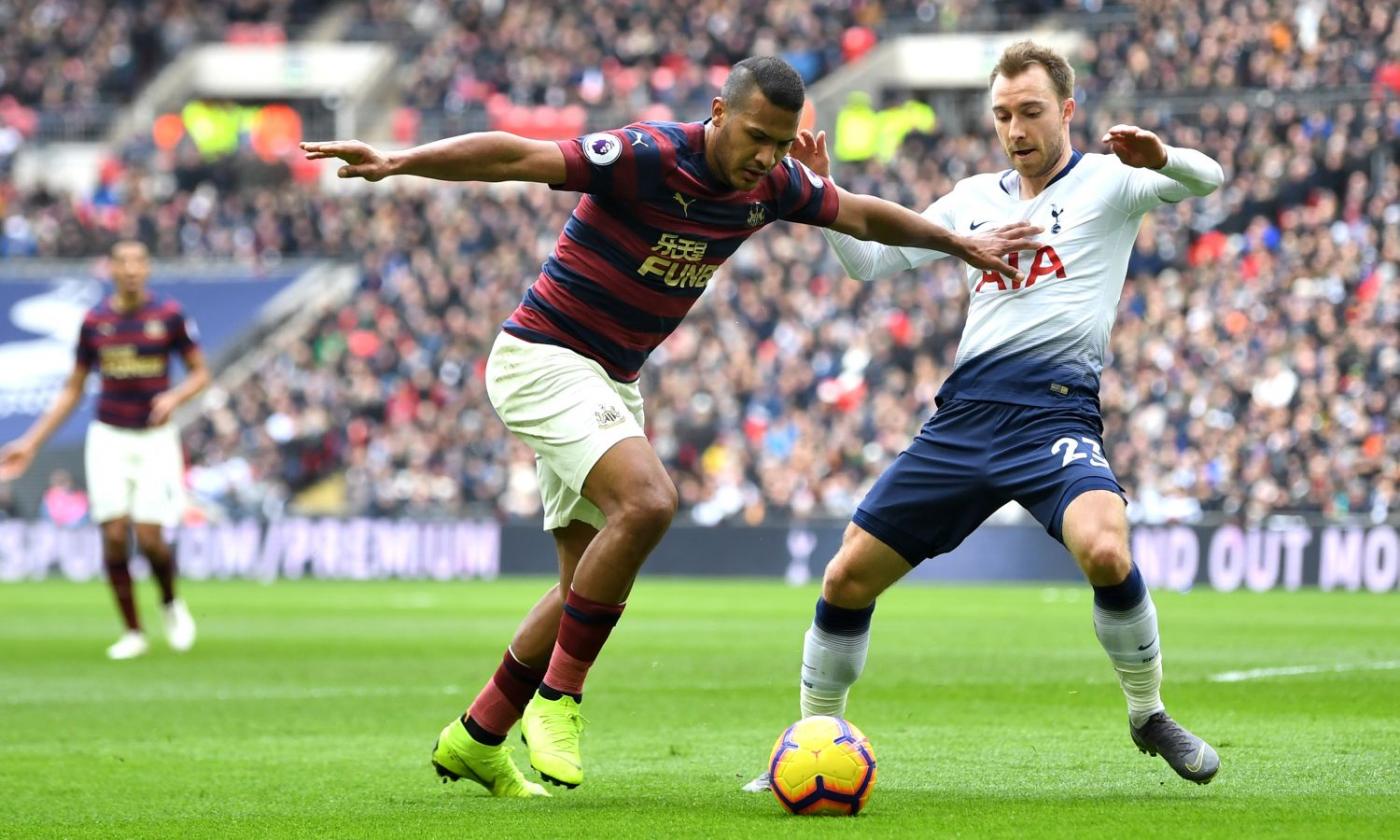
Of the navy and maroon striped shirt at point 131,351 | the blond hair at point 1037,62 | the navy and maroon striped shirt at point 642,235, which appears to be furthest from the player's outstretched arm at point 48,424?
the blond hair at point 1037,62

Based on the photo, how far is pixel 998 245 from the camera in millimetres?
7086

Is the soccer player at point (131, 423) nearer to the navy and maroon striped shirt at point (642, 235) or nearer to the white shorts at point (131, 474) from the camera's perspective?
the white shorts at point (131, 474)

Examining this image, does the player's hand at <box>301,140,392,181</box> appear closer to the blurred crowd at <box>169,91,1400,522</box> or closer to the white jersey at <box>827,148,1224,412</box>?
the white jersey at <box>827,148,1224,412</box>

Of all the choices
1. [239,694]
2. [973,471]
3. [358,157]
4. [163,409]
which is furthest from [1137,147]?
[163,409]

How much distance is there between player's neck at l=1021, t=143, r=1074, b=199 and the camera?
290 inches

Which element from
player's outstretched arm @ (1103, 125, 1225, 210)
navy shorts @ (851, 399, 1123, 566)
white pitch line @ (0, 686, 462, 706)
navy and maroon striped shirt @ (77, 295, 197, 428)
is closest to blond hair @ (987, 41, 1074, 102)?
player's outstretched arm @ (1103, 125, 1225, 210)

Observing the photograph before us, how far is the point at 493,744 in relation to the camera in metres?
7.23

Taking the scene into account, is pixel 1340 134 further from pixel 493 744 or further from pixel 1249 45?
pixel 493 744

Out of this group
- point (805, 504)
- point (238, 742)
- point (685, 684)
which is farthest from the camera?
point (805, 504)

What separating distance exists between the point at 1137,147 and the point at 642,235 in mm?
1697

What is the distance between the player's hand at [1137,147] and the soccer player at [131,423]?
895 cm

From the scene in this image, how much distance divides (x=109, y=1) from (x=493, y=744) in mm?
41709

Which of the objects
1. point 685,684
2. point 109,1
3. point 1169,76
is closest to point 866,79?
point 1169,76

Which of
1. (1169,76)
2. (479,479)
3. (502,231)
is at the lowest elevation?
(479,479)
